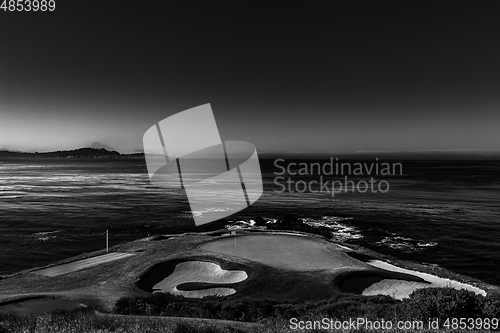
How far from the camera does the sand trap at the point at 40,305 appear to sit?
17.6 metres

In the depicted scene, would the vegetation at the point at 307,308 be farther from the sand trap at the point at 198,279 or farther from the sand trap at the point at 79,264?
the sand trap at the point at 79,264

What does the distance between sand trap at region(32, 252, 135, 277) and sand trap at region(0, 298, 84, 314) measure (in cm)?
711

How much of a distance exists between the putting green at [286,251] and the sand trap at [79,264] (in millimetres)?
7743

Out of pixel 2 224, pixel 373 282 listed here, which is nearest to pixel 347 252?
pixel 373 282

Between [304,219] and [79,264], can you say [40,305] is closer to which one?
[79,264]

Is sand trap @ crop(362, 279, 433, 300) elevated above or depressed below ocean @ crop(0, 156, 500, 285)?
above

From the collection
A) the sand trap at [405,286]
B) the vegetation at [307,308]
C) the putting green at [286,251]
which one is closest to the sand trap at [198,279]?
the vegetation at [307,308]

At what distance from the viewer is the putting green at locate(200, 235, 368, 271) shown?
26.2 metres

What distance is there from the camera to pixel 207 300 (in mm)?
20375

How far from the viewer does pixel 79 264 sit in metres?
28.5

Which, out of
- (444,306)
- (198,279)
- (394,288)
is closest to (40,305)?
(198,279)

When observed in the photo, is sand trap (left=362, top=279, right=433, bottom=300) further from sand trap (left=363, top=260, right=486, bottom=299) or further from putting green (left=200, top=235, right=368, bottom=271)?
putting green (left=200, top=235, right=368, bottom=271)

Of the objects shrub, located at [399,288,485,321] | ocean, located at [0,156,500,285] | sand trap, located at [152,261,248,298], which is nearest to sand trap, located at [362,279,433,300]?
shrub, located at [399,288,485,321]

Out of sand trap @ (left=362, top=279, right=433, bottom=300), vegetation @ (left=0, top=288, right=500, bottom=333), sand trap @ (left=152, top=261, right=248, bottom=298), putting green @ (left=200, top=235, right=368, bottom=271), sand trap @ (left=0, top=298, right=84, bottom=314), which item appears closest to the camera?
vegetation @ (left=0, top=288, right=500, bottom=333)
